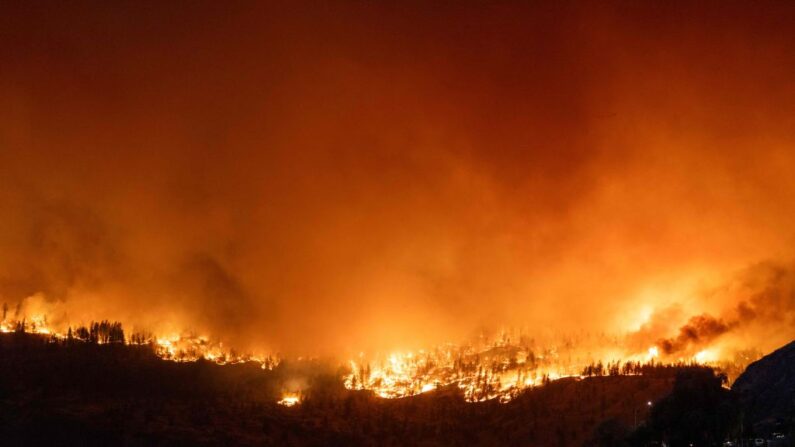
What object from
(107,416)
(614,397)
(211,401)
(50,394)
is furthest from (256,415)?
(614,397)

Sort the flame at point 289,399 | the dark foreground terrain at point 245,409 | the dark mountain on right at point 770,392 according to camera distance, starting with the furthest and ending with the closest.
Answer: the flame at point 289,399, the dark foreground terrain at point 245,409, the dark mountain on right at point 770,392

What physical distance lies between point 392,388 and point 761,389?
385 ft

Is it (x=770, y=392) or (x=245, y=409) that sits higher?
(x=245, y=409)

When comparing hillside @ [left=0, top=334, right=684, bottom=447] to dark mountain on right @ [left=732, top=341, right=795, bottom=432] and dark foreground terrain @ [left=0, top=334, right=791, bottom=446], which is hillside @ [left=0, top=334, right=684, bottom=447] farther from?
dark mountain on right @ [left=732, top=341, right=795, bottom=432]

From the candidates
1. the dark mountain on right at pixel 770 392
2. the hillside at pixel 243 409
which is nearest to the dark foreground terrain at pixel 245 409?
the hillside at pixel 243 409

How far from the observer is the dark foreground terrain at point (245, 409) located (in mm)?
138250

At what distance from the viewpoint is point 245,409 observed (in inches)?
6919

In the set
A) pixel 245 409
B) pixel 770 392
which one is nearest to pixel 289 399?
pixel 245 409

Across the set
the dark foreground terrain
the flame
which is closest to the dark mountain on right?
the dark foreground terrain

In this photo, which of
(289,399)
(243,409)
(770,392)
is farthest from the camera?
(289,399)

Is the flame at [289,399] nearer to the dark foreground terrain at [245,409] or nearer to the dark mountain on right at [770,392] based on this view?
the dark foreground terrain at [245,409]

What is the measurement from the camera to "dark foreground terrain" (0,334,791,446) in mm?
138250

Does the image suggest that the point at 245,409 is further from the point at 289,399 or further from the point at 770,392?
the point at 770,392

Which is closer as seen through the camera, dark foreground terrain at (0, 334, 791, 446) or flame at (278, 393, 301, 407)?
dark foreground terrain at (0, 334, 791, 446)
